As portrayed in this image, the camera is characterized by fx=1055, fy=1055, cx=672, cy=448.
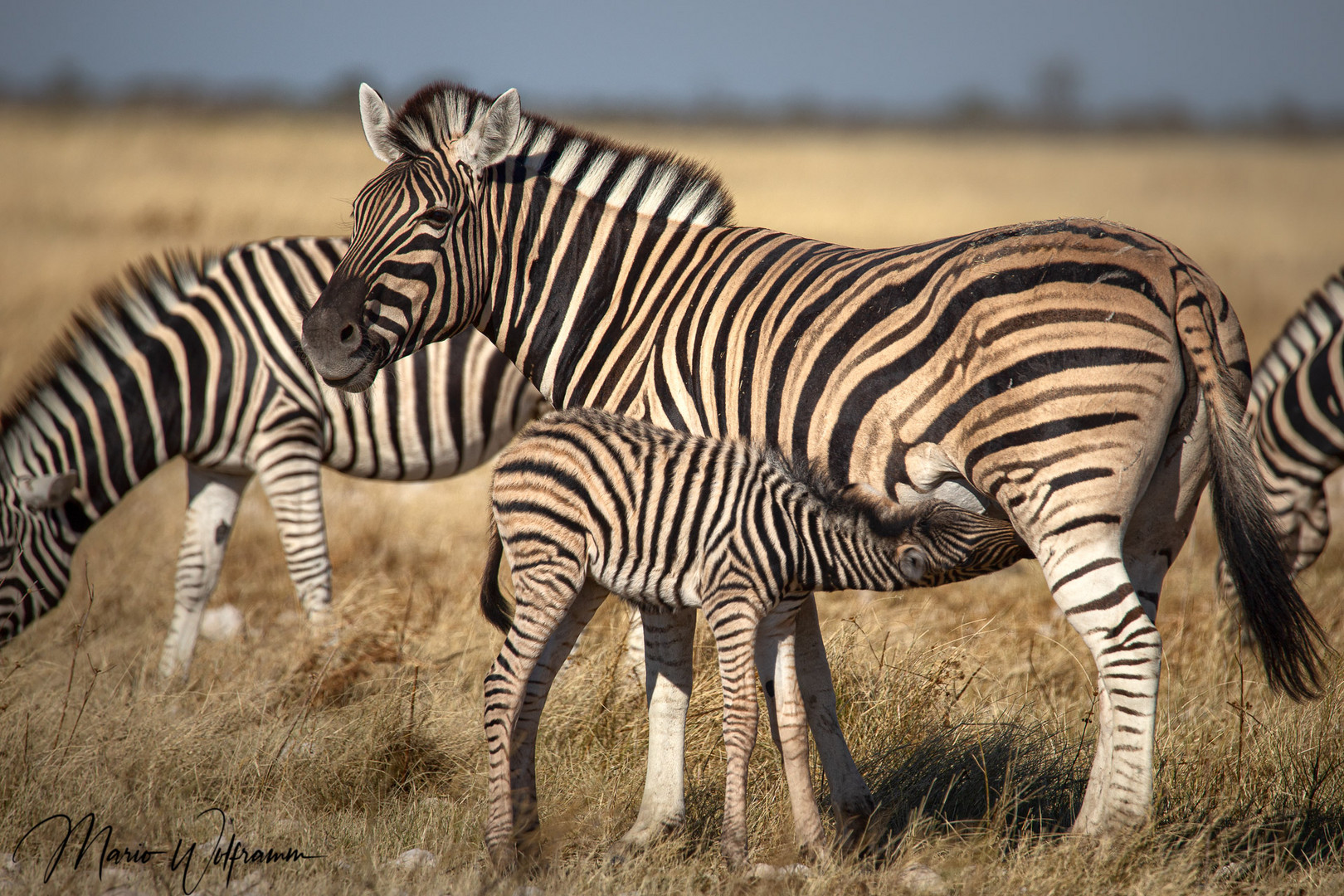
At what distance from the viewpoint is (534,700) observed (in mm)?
4051

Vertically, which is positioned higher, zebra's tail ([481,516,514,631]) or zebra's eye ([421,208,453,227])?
zebra's eye ([421,208,453,227])

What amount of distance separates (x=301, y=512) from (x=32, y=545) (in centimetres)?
139

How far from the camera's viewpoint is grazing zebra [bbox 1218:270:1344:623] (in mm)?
7055

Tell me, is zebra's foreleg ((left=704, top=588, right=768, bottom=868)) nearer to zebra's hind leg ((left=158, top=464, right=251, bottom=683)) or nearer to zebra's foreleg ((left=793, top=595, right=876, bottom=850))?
zebra's foreleg ((left=793, top=595, right=876, bottom=850))

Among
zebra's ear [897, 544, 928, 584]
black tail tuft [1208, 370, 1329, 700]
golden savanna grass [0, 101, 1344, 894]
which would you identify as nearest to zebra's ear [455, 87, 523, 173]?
golden savanna grass [0, 101, 1344, 894]

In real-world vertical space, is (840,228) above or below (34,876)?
above

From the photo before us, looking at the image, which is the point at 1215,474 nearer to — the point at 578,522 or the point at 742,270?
the point at 742,270

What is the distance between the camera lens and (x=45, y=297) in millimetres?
15508

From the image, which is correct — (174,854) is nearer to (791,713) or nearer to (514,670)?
(514,670)

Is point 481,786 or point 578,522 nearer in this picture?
point 578,522

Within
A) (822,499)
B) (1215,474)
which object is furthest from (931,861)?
(1215,474)

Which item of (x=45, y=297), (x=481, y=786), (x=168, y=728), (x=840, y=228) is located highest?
(x=840, y=228)

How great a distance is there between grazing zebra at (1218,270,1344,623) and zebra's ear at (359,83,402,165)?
18.7 ft

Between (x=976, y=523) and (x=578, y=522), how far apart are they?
137 cm
